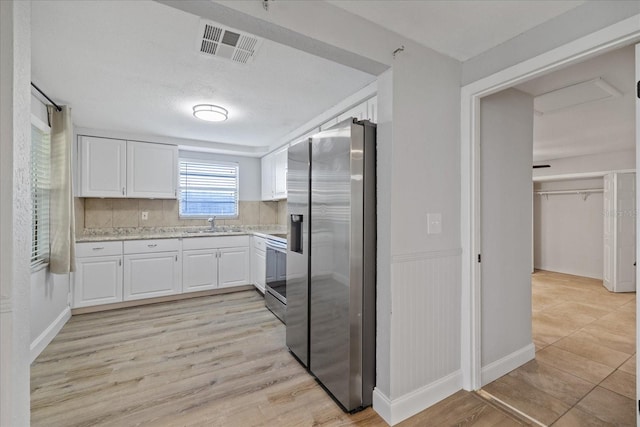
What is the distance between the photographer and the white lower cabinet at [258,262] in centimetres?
405

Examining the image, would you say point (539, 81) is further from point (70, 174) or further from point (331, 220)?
point (70, 174)

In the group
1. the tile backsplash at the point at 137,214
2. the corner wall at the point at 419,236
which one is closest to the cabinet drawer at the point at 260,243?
the tile backsplash at the point at 137,214

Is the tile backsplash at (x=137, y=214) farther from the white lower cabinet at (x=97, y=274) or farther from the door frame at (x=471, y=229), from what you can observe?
the door frame at (x=471, y=229)

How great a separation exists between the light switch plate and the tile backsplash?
363 cm

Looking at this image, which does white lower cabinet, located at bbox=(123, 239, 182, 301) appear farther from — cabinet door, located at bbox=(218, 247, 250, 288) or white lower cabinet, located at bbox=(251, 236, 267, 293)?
white lower cabinet, located at bbox=(251, 236, 267, 293)

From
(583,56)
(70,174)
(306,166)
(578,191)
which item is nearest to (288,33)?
(306,166)

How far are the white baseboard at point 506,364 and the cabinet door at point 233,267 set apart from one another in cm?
333

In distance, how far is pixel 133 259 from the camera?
12.1ft

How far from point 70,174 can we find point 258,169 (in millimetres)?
2820

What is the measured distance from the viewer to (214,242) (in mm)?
4223

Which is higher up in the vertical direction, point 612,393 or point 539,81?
point 539,81

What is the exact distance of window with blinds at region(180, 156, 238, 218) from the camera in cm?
464

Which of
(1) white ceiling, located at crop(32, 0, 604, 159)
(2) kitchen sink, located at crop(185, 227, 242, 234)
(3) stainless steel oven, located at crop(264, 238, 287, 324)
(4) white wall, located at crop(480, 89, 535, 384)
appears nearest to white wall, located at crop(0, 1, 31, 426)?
(1) white ceiling, located at crop(32, 0, 604, 159)

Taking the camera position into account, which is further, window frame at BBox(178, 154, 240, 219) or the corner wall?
window frame at BBox(178, 154, 240, 219)
